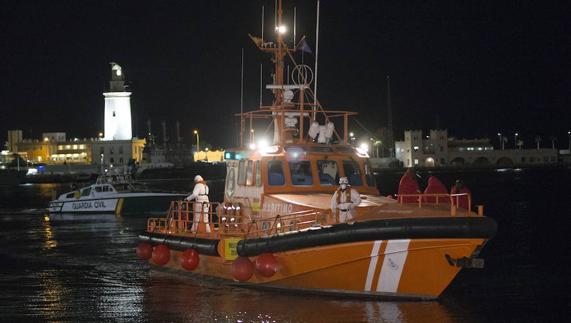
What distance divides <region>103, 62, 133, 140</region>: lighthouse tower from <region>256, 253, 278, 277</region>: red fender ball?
346 feet

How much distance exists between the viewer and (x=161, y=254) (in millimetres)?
17797

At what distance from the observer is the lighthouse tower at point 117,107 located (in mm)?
117312

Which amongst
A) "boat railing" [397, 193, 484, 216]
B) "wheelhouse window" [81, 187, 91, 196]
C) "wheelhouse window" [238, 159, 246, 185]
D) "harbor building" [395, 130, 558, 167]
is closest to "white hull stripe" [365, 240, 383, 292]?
"boat railing" [397, 193, 484, 216]

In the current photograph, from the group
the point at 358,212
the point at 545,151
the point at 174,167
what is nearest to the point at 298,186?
the point at 358,212

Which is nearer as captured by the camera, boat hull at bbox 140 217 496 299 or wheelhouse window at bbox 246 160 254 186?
boat hull at bbox 140 217 496 299

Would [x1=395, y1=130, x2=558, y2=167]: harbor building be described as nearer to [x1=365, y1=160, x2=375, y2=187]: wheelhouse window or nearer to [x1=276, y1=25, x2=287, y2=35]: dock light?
[x1=276, y1=25, x2=287, y2=35]: dock light

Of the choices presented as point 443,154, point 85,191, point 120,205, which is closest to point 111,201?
point 120,205

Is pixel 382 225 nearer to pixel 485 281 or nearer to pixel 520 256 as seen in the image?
pixel 485 281

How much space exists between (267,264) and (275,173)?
6.73 feet

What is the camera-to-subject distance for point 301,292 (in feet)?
48.0

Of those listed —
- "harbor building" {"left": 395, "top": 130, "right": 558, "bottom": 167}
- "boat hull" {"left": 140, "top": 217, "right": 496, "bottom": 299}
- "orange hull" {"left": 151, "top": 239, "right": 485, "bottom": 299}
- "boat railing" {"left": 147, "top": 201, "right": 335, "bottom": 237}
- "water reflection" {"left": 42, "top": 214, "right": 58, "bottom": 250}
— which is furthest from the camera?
"harbor building" {"left": 395, "top": 130, "right": 558, "bottom": 167}

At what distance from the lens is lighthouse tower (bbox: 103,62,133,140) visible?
117 metres

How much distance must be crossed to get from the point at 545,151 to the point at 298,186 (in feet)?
505

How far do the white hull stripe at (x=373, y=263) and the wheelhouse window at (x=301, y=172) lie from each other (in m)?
2.81
